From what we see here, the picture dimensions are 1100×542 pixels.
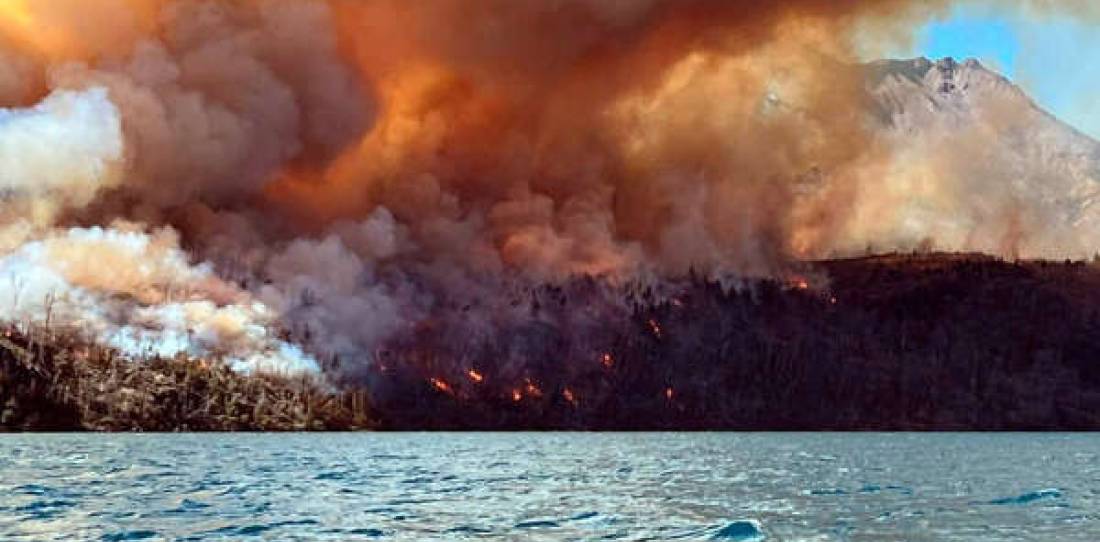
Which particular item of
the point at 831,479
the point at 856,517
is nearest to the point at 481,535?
the point at 856,517

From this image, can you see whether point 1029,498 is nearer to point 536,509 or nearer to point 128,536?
point 536,509

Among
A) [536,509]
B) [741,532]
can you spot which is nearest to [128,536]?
[536,509]

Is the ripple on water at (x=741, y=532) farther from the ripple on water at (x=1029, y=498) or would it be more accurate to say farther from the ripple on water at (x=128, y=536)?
the ripple on water at (x=1029, y=498)

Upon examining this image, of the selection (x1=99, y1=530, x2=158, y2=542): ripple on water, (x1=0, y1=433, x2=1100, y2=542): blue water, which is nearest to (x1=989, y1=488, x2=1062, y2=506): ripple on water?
(x1=0, y1=433, x2=1100, y2=542): blue water

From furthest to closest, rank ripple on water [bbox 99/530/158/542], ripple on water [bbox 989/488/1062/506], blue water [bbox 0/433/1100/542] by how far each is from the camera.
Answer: ripple on water [bbox 989/488/1062/506] < blue water [bbox 0/433/1100/542] < ripple on water [bbox 99/530/158/542]

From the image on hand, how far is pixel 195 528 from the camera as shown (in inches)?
3826

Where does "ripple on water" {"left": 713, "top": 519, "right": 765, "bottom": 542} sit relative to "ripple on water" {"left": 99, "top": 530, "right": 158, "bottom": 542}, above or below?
below

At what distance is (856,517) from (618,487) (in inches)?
2135


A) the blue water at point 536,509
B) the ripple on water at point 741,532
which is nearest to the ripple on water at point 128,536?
the blue water at point 536,509

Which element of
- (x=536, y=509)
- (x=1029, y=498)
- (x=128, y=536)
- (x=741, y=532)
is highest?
(x=536, y=509)

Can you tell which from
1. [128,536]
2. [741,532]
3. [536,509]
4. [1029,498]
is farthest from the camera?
[1029,498]

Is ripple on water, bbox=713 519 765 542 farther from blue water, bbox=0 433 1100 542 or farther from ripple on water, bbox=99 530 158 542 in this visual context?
ripple on water, bbox=99 530 158 542

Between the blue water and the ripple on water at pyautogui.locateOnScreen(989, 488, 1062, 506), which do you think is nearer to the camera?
the blue water

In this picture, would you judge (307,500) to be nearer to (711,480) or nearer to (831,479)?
(711,480)
